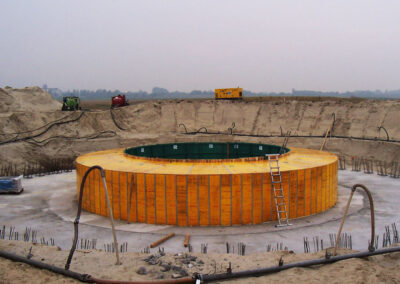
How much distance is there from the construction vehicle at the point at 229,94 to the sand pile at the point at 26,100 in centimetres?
2202

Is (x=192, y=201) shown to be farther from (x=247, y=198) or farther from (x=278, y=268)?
(x=278, y=268)

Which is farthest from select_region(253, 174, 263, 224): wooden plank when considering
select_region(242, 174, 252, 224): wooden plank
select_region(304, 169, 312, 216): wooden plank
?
select_region(304, 169, 312, 216): wooden plank

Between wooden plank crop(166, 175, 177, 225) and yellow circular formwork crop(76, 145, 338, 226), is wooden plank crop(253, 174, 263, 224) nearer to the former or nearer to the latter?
A: yellow circular formwork crop(76, 145, 338, 226)

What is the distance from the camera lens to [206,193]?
48.5 ft

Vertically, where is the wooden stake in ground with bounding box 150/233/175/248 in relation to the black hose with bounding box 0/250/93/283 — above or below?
below

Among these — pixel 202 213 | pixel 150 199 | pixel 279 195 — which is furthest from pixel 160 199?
pixel 279 195

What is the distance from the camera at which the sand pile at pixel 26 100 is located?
41.7 meters

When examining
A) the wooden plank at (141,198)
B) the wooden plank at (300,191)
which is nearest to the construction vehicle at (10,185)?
the wooden plank at (141,198)

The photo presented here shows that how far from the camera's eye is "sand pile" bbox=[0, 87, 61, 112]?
41.7m

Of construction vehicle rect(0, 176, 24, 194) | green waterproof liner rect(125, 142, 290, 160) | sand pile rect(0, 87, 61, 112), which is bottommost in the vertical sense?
construction vehicle rect(0, 176, 24, 194)

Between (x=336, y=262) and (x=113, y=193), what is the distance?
9.76 metres

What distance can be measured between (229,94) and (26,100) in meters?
26.7

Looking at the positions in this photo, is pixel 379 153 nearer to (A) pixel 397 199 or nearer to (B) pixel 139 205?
(A) pixel 397 199

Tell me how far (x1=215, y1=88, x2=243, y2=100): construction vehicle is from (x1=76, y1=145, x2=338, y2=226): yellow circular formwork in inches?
1391
